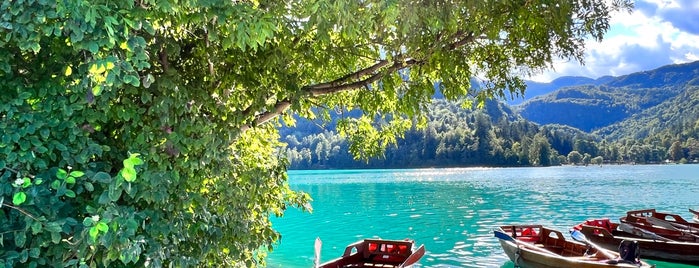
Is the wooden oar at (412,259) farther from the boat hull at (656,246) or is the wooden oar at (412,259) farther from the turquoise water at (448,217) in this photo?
the boat hull at (656,246)

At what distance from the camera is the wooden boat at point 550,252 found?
1265 cm

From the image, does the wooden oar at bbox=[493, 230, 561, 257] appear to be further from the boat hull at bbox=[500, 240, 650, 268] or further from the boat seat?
the boat seat

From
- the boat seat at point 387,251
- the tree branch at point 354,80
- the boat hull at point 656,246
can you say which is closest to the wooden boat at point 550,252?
the boat hull at point 656,246

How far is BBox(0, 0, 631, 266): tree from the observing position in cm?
316

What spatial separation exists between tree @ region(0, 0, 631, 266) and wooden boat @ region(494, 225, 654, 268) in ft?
27.2

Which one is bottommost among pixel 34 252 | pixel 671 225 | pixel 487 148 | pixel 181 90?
pixel 671 225

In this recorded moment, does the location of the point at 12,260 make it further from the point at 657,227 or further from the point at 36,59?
the point at 657,227

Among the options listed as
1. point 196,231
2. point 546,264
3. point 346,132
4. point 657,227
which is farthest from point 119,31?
point 657,227

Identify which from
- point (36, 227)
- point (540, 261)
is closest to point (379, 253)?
point (540, 261)

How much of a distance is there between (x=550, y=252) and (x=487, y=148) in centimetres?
12307

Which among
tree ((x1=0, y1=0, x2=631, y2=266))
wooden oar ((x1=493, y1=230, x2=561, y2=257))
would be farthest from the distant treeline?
tree ((x1=0, y1=0, x2=631, y2=266))

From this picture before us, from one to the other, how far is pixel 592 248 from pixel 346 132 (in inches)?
370

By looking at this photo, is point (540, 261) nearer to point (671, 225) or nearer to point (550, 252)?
point (550, 252)

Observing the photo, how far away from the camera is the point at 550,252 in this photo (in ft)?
46.8
